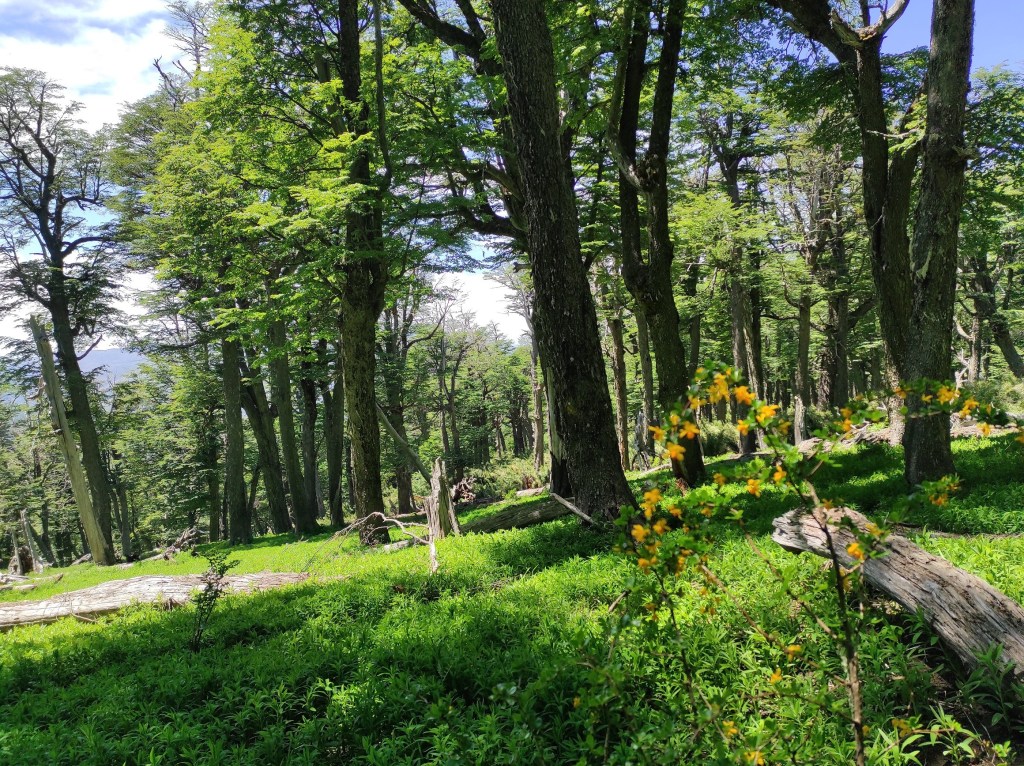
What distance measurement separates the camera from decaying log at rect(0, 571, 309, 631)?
667 centimetres

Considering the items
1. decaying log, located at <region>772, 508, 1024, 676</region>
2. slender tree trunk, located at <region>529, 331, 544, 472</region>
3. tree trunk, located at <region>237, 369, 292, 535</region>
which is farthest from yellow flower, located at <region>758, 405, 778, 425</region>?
tree trunk, located at <region>237, 369, 292, 535</region>

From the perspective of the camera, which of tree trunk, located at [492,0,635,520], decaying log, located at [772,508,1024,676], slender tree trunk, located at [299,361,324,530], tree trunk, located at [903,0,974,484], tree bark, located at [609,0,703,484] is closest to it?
decaying log, located at [772,508,1024,676]

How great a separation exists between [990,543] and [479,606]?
3751 millimetres

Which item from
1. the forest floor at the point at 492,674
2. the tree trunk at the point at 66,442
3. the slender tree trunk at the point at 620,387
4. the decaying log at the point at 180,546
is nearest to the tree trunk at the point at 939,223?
the forest floor at the point at 492,674

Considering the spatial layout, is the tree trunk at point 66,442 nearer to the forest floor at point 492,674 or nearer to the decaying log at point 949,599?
the forest floor at point 492,674

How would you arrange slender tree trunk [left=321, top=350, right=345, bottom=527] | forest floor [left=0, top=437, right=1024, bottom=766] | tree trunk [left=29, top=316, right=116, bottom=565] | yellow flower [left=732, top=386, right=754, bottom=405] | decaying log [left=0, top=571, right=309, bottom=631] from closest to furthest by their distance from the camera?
yellow flower [left=732, top=386, right=754, bottom=405] < forest floor [left=0, top=437, right=1024, bottom=766] < decaying log [left=0, top=571, right=309, bottom=631] < tree trunk [left=29, top=316, right=116, bottom=565] < slender tree trunk [left=321, top=350, right=345, bottom=527]

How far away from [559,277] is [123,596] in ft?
21.5

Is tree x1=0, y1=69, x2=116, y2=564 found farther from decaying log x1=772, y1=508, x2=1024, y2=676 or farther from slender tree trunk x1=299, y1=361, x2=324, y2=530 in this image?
decaying log x1=772, y1=508, x2=1024, y2=676

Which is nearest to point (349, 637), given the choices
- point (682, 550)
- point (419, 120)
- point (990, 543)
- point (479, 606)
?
point (479, 606)

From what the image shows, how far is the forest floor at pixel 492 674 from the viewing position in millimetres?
2455

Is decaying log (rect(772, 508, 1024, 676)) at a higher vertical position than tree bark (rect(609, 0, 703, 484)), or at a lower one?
lower

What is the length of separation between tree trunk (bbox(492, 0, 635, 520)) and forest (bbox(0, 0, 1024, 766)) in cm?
4

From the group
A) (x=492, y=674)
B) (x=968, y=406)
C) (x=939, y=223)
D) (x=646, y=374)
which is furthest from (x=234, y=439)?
(x=968, y=406)

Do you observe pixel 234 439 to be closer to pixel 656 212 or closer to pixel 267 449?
pixel 267 449
